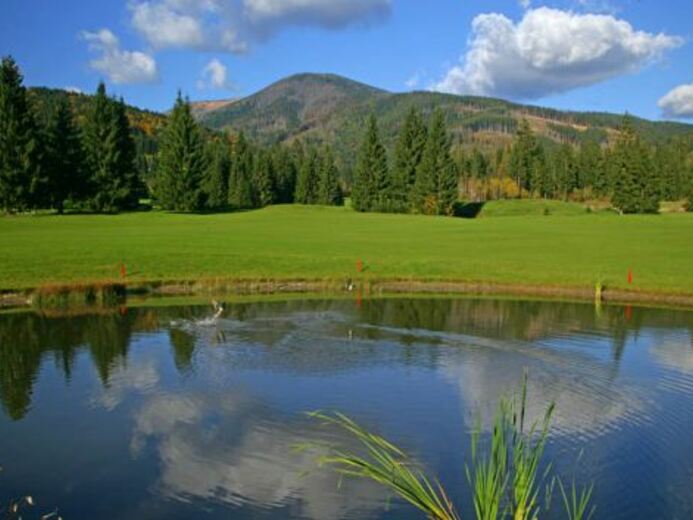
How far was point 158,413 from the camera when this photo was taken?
599 inches

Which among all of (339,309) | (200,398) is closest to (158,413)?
(200,398)

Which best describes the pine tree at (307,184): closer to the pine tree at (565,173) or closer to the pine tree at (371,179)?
the pine tree at (371,179)

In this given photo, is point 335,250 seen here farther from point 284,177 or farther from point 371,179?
point 284,177

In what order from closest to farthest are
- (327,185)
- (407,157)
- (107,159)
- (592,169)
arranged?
(107,159) < (407,157) < (327,185) < (592,169)

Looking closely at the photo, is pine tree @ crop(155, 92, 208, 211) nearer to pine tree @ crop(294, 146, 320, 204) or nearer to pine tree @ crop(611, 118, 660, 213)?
pine tree @ crop(294, 146, 320, 204)

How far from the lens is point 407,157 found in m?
103

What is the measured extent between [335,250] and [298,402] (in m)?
28.5

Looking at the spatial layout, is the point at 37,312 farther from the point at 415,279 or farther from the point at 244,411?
the point at 415,279

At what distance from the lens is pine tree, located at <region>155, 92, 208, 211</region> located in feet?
247

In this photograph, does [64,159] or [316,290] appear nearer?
[316,290]

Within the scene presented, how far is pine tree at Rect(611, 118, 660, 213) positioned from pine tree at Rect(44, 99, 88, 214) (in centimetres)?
7798

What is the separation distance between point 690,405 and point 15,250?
3510 cm

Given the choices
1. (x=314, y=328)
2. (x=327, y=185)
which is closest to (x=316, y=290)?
(x=314, y=328)

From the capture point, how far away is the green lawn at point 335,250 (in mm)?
35469
